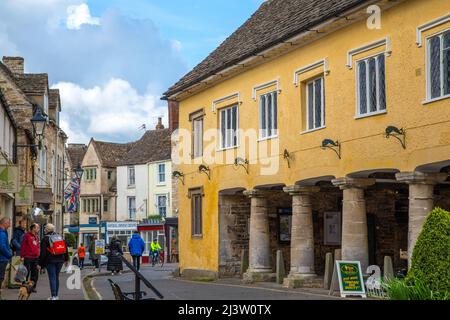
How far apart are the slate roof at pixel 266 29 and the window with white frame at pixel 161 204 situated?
34.8 metres

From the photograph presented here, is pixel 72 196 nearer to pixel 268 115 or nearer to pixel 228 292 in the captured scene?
pixel 268 115

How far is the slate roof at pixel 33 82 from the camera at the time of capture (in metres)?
37.9

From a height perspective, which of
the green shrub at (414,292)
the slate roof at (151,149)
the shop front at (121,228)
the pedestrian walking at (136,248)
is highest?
the slate roof at (151,149)

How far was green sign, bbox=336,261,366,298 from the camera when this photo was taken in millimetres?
18172

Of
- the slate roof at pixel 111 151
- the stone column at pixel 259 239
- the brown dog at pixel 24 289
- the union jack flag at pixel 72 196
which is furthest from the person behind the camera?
the slate roof at pixel 111 151

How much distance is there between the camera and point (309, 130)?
21.8 metres

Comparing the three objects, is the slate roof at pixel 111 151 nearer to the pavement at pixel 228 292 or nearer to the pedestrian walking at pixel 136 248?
the pedestrian walking at pixel 136 248

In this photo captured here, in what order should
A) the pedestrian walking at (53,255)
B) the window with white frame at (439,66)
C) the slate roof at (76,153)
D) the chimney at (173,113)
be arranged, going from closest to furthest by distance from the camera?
the window with white frame at (439,66), the pedestrian walking at (53,255), the chimney at (173,113), the slate roof at (76,153)

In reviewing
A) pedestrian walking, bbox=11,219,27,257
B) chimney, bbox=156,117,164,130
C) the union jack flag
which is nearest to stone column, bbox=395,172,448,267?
pedestrian walking, bbox=11,219,27,257

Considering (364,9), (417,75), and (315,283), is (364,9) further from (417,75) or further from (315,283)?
(315,283)

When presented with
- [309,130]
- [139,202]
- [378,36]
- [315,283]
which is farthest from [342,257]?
[139,202]

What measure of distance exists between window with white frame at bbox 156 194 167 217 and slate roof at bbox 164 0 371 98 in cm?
3484

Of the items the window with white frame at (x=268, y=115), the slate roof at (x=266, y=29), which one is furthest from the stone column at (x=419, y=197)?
the window with white frame at (x=268, y=115)

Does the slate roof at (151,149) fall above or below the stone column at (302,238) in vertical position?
above
